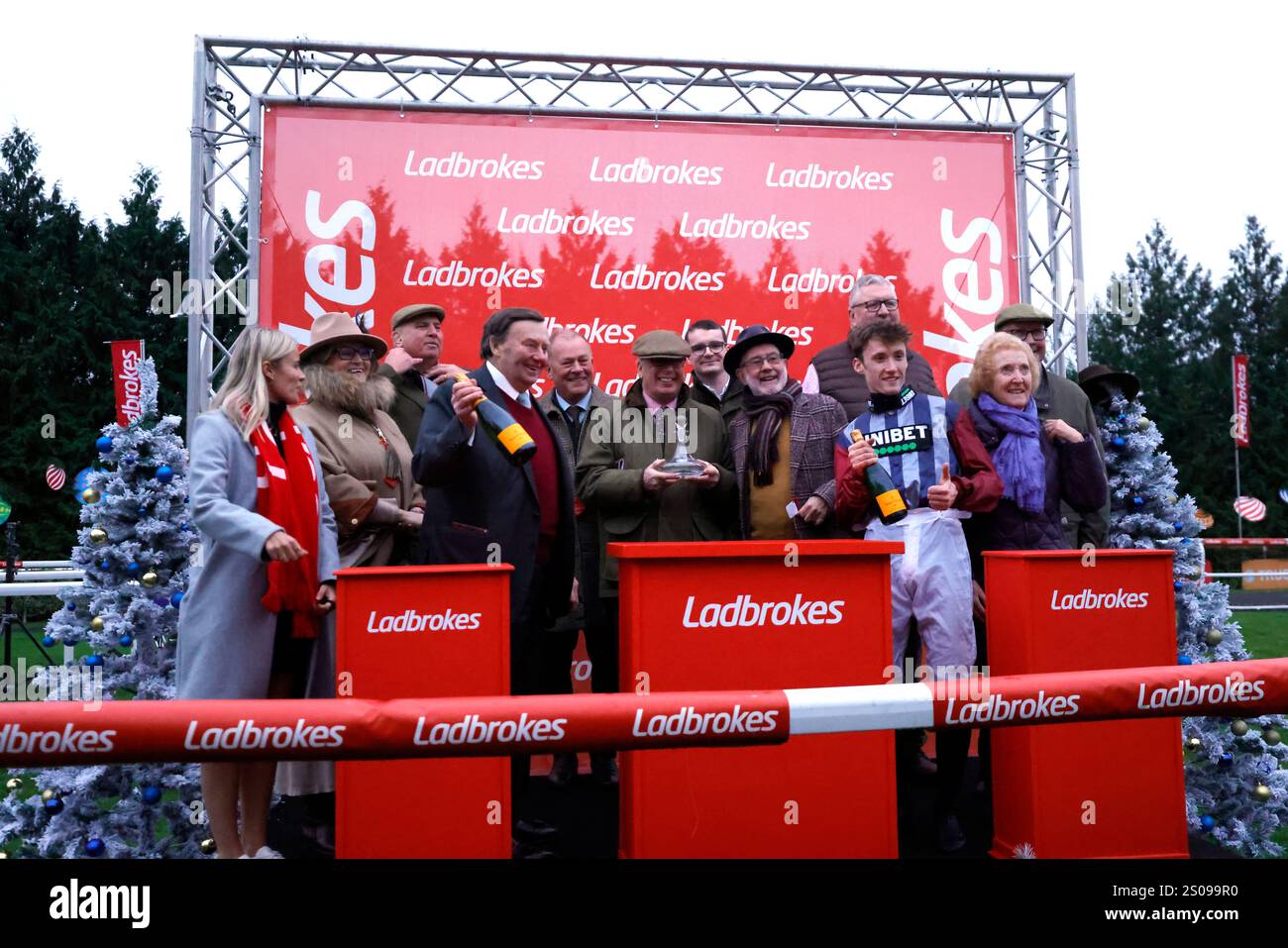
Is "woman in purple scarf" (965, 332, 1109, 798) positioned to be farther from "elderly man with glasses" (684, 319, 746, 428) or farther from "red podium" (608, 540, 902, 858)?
"elderly man with glasses" (684, 319, 746, 428)

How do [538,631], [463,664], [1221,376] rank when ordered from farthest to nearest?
1. [1221,376]
2. [538,631]
3. [463,664]

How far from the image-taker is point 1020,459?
3904mm

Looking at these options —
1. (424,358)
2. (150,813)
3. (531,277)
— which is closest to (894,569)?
(424,358)

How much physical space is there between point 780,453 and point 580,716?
91.7 inches

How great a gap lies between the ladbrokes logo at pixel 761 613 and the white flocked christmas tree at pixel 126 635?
2.10 meters

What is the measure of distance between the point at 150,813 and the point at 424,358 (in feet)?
7.99

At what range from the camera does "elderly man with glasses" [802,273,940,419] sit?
4910 mm

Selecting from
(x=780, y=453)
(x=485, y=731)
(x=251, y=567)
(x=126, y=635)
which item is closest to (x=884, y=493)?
(x=780, y=453)

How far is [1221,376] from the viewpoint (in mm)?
42562

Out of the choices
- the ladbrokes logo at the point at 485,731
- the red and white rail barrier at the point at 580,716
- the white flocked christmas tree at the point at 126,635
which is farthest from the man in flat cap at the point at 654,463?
the ladbrokes logo at the point at 485,731

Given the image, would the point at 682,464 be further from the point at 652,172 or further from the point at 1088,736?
the point at 652,172

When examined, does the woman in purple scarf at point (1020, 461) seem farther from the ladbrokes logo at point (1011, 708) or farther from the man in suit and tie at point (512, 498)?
the man in suit and tie at point (512, 498)

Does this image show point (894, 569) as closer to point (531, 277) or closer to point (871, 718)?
point (871, 718)

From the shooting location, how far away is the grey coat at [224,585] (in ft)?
10.8
